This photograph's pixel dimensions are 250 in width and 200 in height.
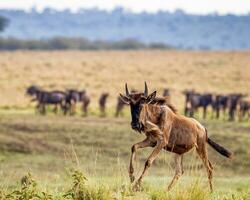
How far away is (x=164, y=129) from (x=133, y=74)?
198ft

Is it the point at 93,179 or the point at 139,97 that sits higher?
the point at 139,97

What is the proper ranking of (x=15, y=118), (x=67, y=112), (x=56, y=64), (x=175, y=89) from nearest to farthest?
1. (x=15, y=118)
2. (x=67, y=112)
3. (x=175, y=89)
4. (x=56, y=64)

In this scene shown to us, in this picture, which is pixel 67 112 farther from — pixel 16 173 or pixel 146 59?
pixel 146 59

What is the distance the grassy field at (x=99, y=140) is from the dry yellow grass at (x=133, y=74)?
79 mm

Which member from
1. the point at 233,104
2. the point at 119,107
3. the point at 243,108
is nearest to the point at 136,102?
the point at 119,107

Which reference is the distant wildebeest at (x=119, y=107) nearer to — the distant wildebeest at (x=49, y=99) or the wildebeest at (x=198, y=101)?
the distant wildebeest at (x=49, y=99)

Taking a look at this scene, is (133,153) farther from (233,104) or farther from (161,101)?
(233,104)

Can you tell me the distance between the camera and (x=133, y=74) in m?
72.9

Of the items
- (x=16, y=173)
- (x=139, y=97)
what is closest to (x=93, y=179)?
(x=139, y=97)

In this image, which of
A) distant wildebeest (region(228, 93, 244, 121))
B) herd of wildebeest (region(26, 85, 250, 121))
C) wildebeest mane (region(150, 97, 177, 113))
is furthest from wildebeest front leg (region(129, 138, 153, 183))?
distant wildebeest (region(228, 93, 244, 121))

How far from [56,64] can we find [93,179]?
69.8 m

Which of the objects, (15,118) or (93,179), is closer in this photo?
(93,179)

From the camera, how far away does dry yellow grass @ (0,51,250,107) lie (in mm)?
57125

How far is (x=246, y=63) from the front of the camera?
266 feet
